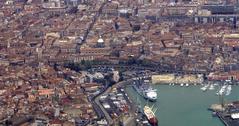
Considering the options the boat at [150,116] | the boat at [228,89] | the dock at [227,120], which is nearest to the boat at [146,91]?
the boat at [150,116]

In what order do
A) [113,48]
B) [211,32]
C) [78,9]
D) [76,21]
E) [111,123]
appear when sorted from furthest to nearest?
[78,9] < [76,21] < [211,32] < [113,48] < [111,123]

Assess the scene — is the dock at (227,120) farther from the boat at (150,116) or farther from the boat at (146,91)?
the boat at (146,91)

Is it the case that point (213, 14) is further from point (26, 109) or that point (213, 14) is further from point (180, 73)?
point (26, 109)

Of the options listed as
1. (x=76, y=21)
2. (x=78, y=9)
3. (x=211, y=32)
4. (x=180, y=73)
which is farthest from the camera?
(x=78, y=9)

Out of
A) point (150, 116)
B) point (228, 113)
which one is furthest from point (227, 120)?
point (150, 116)

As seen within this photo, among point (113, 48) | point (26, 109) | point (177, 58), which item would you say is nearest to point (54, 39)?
point (113, 48)
